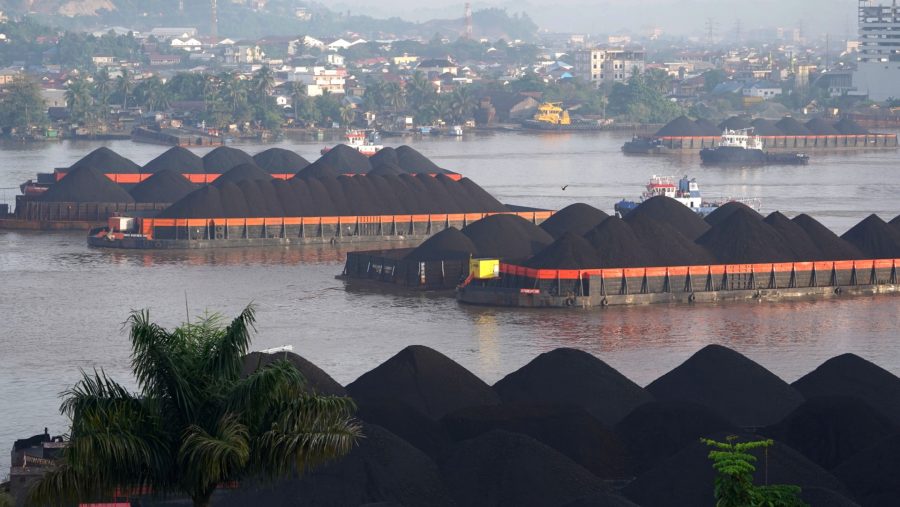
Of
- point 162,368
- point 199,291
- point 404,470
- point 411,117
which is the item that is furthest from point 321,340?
point 411,117

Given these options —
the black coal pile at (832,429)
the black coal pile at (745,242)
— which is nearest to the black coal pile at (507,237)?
the black coal pile at (745,242)

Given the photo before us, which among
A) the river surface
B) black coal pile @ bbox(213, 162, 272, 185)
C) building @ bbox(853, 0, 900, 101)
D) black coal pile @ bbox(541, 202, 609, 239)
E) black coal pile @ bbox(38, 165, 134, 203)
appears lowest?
the river surface

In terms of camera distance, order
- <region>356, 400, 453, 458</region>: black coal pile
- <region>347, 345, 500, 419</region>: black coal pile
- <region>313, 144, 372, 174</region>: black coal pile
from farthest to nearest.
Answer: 1. <region>313, 144, 372, 174</region>: black coal pile
2. <region>347, 345, 500, 419</region>: black coal pile
3. <region>356, 400, 453, 458</region>: black coal pile

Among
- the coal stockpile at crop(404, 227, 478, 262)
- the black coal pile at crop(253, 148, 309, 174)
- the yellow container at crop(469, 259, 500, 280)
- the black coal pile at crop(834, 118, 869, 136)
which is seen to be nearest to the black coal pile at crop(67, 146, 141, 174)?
the black coal pile at crop(253, 148, 309, 174)

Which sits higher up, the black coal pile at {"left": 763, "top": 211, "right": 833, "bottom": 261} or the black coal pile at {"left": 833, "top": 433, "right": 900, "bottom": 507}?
the black coal pile at {"left": 763, "top": 211, "right": 833, "bottom": 261}

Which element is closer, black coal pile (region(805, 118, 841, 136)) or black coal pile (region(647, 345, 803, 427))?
black coal pile (region(647, 345, 803, 427))

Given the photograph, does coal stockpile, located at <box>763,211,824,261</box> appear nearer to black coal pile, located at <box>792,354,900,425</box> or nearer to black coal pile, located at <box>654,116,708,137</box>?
black coal pile, located at <box>792,354,900,425</box>

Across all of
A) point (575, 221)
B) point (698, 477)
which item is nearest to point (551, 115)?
point (575, 221)

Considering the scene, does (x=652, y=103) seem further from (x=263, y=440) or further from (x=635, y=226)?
(x=263, y=440)
